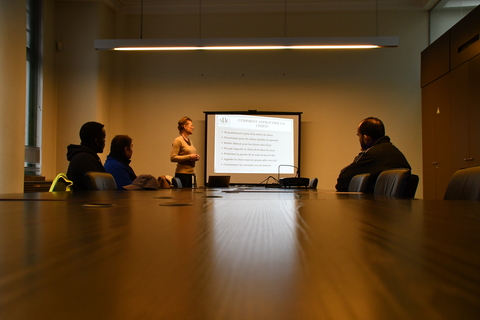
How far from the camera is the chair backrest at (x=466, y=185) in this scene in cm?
134

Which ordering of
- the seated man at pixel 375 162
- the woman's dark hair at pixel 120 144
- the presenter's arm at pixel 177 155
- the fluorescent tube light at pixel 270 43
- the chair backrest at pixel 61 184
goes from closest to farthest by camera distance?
1. the chair backrest at pixel 61 184
2. the seated man at pixel 375 162
3. the woman's dark hair at pixel 120 144
4. the fluorescent tube light at pixel 270 43
5. the presenter's arm at pixel 177 155

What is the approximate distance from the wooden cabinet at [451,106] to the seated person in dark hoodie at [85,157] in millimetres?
3611

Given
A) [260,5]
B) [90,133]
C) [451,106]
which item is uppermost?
[260,5]

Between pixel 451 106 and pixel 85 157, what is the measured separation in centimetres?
404

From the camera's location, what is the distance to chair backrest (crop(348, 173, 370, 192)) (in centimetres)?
229

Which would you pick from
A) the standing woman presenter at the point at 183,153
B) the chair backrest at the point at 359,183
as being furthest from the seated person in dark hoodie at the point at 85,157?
the standing woman presenter at the point at 183,153

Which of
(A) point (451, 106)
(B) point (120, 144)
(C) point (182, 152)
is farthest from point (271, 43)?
(A) point (451, 106)

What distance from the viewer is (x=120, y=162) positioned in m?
3.12

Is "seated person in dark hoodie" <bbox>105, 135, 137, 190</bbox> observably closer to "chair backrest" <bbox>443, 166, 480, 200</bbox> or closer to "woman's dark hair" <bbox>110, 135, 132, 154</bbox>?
"woman's dark hair" <bbox>110, 135, 132, 154</bbox>

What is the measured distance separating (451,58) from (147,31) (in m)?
4.35

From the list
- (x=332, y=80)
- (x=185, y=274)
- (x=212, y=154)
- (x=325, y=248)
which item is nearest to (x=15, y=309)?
(x=185, y=274)

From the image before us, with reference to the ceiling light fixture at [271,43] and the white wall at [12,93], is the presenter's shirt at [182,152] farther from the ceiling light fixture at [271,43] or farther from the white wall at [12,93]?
the white wall at [12,93]

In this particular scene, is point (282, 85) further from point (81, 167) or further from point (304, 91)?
point (81, 167)

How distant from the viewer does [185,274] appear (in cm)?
17
